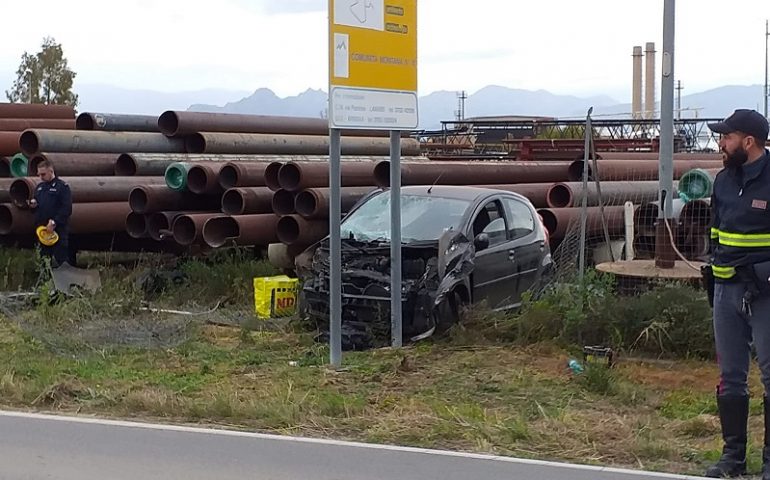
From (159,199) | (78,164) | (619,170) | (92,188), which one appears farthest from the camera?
(619,170)

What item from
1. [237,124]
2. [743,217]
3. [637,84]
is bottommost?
[743,217]

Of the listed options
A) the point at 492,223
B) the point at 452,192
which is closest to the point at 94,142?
the point at 452,192

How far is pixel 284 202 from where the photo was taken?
14570mm

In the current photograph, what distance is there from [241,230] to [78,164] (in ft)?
11.8

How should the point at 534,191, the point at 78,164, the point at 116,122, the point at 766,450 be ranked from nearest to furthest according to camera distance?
the point at 766,450 → the point at 78,164 → the point at 534,191 → the point at 116,122

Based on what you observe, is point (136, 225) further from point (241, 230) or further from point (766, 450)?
point (766, 450)

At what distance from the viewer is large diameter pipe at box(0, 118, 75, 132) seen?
64.8 feet

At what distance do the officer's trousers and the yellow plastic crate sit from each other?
22.2 feet

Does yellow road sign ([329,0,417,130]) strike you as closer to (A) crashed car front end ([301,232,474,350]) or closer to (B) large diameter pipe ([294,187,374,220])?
(A) crashed car front end ([301,232,474,350])

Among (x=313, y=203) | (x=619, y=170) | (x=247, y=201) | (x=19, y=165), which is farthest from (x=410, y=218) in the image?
(x=19, y=165)

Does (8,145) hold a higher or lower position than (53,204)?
higher

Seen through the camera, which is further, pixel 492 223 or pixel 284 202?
pixel 284 202

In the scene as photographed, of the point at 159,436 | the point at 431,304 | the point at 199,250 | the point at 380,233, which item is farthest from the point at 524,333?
the point at 199,250

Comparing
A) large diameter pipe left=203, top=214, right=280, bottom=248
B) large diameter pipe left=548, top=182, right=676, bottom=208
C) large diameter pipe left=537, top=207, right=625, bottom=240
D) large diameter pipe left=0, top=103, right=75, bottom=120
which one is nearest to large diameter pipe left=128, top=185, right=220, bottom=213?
large diameter pipe left=203, top=214, right=280, bottom=248
